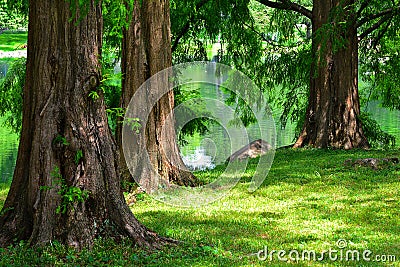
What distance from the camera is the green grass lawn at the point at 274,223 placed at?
224 inches

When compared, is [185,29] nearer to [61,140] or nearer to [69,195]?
[61,140]

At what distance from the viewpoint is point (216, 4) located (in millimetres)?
15641

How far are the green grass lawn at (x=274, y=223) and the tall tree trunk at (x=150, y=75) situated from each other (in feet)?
2.19

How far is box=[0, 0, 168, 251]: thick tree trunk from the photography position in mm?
5793

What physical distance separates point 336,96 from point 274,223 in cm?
719

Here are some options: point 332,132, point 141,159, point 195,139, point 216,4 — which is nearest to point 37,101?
point 141,159

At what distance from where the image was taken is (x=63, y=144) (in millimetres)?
5816

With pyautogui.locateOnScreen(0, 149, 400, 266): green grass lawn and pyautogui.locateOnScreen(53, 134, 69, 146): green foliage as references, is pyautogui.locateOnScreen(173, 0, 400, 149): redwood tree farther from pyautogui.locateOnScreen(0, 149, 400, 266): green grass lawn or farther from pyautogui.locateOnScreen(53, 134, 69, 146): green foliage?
pyautogui.locateOnScreen(53, 134, 69, 146): green foliage

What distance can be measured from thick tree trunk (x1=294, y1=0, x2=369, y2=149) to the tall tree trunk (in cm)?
502

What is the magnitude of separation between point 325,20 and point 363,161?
4.25 meters

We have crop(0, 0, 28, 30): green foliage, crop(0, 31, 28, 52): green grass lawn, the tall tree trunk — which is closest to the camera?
the tall tree trunk

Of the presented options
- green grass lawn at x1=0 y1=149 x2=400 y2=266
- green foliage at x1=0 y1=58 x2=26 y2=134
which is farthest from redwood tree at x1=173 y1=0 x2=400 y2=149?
green foliage at x1=0 y1=58 x2=26 y2=134

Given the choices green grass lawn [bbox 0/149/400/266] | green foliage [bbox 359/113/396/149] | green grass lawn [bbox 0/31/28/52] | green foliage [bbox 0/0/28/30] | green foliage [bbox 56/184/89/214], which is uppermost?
green grass lawn [bbox 0/31/28/52]

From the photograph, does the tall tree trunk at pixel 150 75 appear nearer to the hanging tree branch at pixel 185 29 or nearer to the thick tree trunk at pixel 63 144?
the thick tree trunk at pixel 63 144
